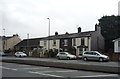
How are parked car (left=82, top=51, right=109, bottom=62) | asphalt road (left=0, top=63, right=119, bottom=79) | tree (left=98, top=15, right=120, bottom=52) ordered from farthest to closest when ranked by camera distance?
tree (left=98, top=15, right=120, bottom=52) → parked car (left=82, top=51, right=109, bottom=62) → asphalt road (left=0, top=63, right=119, bottom=79)

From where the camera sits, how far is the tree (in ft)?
206

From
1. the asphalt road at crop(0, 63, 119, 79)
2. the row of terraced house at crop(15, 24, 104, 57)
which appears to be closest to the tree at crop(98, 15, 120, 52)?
the row of terraced house at crop(15, 24, 104, 57)

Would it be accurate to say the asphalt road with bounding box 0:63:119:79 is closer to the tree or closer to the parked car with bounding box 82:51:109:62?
the parked car with bounding box 82:51:109:62

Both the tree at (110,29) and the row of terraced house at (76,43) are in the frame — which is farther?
the tree at (110,29)

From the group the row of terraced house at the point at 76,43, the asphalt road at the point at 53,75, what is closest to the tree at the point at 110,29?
the row of terraced house at the point at 76,43

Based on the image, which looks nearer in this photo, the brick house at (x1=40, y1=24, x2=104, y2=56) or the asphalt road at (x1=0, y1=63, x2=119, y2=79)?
the asphalt road at (x1=0, y1=63, x2=119, y2=79)

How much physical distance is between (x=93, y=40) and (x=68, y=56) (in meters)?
13.9

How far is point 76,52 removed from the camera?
187 ft

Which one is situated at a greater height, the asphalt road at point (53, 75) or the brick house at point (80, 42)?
the brick house at point (80, 42)

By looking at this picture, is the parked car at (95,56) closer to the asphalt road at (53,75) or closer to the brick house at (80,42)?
the brick house at (80,42)

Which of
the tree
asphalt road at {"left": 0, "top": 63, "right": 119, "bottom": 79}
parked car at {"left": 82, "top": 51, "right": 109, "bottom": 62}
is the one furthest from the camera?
the tree

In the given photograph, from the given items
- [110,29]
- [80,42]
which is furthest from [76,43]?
[110,29]

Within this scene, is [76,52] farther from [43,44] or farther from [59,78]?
[59,78]

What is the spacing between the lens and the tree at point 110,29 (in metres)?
62.8
